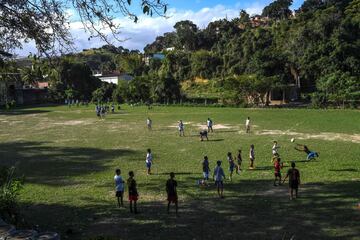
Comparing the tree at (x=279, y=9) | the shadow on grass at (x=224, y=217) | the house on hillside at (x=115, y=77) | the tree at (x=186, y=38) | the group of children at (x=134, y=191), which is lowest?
the shadow on grass at (x=224, y=217)

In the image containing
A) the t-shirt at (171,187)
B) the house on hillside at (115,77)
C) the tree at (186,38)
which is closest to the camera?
the t-shirt at (171,187)

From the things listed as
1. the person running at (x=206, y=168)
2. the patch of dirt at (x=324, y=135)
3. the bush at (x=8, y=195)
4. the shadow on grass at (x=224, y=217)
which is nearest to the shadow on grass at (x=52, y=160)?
the shadow on grass at (x=224, y=217)

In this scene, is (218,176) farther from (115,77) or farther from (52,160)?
(115,77)

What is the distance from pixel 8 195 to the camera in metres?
12.0

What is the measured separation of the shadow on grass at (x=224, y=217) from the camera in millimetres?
12609

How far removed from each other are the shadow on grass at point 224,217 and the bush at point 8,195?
1704mm

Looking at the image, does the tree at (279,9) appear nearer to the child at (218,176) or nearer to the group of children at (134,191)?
the child at (218,176)

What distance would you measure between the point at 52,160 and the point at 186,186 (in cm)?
1065

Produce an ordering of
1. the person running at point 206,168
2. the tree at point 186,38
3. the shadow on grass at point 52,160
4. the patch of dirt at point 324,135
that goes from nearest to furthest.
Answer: the person running at point 206,168 < the shadow on grass at point 52,160 < the patch of dirt at point 324,135 < the tree at point 186,38

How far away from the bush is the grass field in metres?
1.60

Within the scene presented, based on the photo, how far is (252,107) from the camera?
212ft

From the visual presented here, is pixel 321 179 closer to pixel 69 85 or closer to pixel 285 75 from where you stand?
pixel 285 75

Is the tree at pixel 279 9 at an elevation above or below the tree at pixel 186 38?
above

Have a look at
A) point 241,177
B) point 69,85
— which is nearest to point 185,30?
point 69,85
